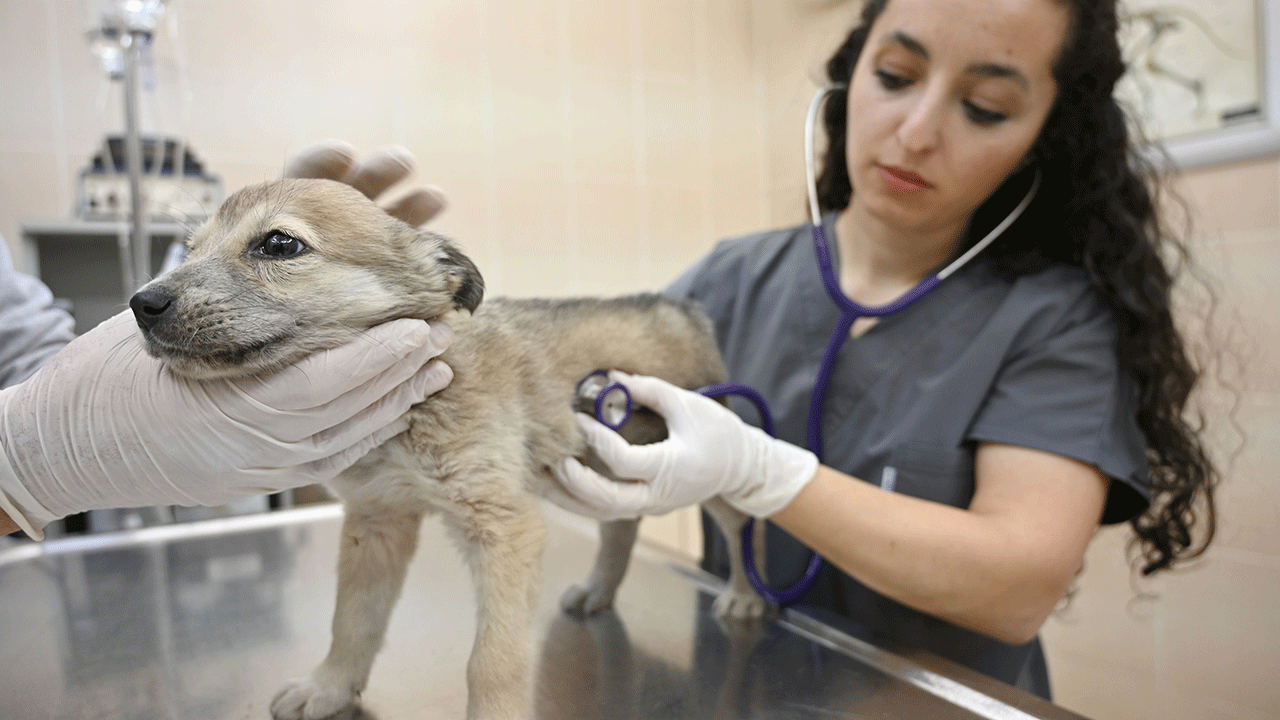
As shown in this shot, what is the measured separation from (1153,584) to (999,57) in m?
1.93

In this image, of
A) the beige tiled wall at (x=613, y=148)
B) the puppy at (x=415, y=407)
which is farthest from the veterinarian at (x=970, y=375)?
the beige tiled wall at (x=613, y=148)

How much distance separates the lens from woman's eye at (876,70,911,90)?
1484 mm

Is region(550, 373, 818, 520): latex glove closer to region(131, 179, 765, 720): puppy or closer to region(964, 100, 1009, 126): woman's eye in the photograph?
region(131, 179, 765, 720): puppy

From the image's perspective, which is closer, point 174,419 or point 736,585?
point 174,419

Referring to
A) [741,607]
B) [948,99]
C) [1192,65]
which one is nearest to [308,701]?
[741,607]

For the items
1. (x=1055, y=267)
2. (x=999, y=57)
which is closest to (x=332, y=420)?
(x=999, y=57)

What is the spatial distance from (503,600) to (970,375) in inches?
40.5

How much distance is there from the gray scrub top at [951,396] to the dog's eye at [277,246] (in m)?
1.08

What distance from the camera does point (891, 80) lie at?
1.50m

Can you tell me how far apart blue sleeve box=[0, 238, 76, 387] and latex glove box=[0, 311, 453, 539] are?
1.46 feet

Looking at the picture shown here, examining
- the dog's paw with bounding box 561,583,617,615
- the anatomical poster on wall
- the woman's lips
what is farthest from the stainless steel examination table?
the anatomical poster on wall

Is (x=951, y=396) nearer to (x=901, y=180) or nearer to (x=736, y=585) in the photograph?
(x=901, y=180)

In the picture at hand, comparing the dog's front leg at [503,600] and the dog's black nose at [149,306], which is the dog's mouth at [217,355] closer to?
the dog's black nose at [149,306]

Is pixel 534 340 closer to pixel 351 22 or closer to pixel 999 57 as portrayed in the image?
pixel 999 57
